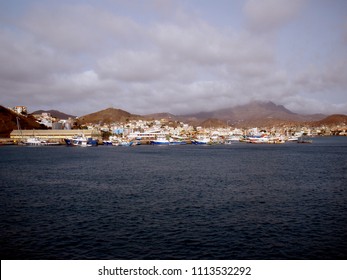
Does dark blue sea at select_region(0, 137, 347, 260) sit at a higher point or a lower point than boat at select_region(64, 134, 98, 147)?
lower

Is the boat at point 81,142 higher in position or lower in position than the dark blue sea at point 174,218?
higher

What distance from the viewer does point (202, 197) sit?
35.7 metres

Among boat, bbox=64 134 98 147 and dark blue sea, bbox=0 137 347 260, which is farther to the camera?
boat, bbox=64 134 98 147

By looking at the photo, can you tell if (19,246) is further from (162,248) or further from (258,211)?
(258,211)

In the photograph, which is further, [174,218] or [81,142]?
[81,142]

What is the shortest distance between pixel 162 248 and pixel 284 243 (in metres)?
8.65

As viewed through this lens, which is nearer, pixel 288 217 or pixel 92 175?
pixel 288 217

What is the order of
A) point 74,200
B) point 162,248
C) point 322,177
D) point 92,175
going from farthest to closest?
point 92,175 < point 322,177 < point 74,200 < point 162,248

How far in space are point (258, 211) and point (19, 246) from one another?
2086 centimetres

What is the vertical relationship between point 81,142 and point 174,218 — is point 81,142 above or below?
above

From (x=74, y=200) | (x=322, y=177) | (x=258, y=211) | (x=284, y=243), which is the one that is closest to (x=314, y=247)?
(x=284, y=243)

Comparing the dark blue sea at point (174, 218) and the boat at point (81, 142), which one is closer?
the dark blue sea at point (174, 218)
